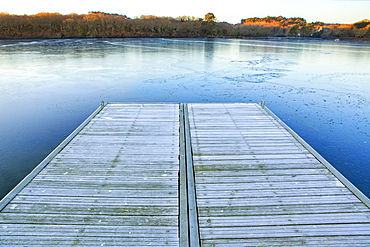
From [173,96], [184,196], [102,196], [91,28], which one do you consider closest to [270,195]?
[184,196]

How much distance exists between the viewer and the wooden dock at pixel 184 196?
2643 millimetres

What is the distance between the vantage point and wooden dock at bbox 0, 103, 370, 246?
2.64 m

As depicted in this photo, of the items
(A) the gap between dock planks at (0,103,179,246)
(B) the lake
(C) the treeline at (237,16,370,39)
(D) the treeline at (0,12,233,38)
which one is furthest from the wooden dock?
(C) the treeline at (237,16,370,39)

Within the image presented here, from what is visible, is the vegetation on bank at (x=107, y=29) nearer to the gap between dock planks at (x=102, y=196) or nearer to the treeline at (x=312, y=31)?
the treeline at (x=312, y=31)

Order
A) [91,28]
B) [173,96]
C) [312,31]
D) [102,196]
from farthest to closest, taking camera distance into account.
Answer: [312,31], [91,28], [173,96], [102,196]

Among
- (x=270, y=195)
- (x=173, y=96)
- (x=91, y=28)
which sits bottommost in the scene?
(x=270, y=195)

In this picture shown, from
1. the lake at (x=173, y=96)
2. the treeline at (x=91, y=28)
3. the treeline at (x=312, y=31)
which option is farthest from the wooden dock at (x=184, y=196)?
the treeline at (x=312, y=31)

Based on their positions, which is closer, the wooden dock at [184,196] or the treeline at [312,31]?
the wooden dock at [184,196]

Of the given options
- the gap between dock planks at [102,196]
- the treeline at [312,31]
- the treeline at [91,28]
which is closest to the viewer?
the gap between dock planks at [102,196]

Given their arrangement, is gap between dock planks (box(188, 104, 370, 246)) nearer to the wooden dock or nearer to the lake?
the wooden dock

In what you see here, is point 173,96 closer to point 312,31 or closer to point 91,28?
point 91,28

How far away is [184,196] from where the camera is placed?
3.24m

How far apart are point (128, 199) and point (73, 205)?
0.66 meters

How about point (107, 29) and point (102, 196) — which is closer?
point (102, 196)
